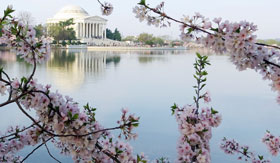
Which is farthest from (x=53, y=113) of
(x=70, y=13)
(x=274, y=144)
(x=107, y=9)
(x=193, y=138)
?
(x=70, y=13)

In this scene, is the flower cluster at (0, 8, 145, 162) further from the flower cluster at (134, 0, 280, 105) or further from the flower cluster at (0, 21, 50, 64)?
the flower cluster at (134, 0, 280, 105)

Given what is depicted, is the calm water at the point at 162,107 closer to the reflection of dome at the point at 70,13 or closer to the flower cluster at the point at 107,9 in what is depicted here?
the flower cluster at the point at 107,9

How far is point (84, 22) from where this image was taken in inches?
3083

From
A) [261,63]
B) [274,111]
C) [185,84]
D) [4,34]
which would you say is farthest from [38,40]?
[185,84]

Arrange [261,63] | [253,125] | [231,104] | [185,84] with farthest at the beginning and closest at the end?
[185,84] → [231,104] → [253,125] → [261,63]

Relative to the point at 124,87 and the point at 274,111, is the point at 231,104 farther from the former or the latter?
the point at 124,87

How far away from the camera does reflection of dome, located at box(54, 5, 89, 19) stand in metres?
79.8

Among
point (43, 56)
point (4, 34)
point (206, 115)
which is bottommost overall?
point (206, 115)

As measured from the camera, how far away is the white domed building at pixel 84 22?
78812 mm

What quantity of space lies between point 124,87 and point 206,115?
1154 cm

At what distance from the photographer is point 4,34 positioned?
1647 mm

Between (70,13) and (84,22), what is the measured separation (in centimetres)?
532

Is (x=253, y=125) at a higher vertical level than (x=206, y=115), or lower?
lower

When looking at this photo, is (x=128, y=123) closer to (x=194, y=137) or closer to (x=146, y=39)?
(x=194, y=137)
